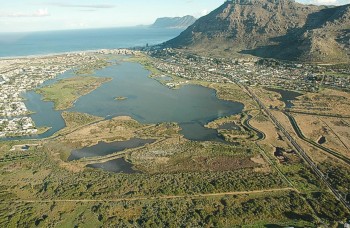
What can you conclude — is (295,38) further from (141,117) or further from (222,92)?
(141,117)

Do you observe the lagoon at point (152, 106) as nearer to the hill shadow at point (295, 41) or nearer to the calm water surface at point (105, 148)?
the calm water surface at point (105, 148)

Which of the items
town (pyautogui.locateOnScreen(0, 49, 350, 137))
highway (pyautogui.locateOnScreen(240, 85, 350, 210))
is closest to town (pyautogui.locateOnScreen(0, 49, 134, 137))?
town (pyautogui.locateOnScreen(0, 49, 350, 137))

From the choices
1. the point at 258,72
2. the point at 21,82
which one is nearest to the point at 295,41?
the point at 258,72

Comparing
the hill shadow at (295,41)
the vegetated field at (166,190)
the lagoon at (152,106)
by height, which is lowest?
the vegetated field at (166,190)

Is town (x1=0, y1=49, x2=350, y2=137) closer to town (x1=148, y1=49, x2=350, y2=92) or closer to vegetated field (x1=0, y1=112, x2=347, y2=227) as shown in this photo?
town (x1=148, y1=49, x2=350, y2=92)

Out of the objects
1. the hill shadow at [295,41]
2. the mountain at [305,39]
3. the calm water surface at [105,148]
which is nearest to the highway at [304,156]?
the calm water surface at [105,148]
